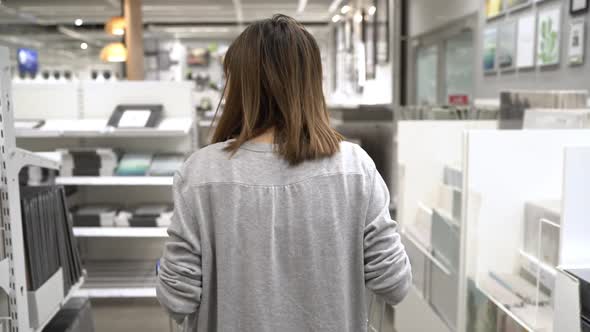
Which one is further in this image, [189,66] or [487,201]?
[189,66]

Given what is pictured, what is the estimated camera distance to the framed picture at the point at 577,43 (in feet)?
9.96

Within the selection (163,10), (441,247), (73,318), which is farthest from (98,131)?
(163,10)

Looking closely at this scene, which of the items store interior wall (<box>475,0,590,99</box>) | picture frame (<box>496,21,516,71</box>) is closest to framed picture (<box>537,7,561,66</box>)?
store interior wall (<box>475,0,590,99</box>)

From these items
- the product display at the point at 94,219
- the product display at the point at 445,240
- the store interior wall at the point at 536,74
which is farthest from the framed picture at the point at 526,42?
the product display at the point at 94,219

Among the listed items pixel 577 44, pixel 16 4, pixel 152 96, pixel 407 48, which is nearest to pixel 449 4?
pixel 407 48

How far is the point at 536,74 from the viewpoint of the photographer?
360 cm

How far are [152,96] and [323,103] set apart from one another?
3.07 metres

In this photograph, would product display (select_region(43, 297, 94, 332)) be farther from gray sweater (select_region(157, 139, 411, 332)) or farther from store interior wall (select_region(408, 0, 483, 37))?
store interior wall (select_region(408, 0, 483, 37))

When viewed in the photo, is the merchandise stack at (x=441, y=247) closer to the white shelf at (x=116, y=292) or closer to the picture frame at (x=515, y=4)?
the picture frame at (x=515, y=4)

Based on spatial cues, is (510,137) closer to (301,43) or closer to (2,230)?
(301,43)

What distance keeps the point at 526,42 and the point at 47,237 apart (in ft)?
9.96

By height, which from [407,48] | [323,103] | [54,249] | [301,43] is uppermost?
[407,48]

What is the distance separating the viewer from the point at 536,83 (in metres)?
3.60

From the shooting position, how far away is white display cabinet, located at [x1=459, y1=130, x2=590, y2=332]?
6.66 feet
